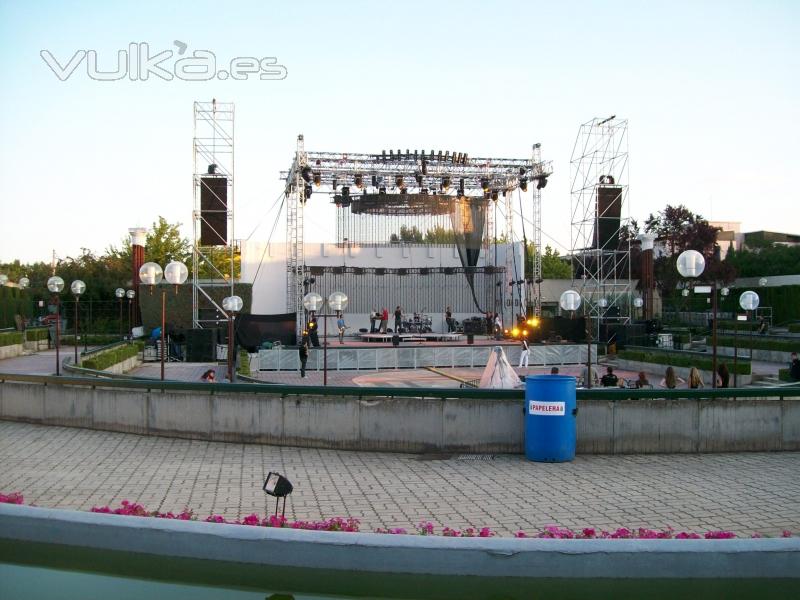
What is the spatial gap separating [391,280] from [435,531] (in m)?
34.6

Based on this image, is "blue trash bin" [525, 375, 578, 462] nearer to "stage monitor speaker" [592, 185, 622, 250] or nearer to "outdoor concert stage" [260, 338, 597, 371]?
"outdoor concert stage" [260, 338, 597, 371]

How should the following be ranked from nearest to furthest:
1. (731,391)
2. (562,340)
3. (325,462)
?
(325,462)
(731,391)
(562,340)

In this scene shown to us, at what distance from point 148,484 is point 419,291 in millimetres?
33348

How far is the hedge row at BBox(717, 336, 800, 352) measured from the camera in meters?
27.6

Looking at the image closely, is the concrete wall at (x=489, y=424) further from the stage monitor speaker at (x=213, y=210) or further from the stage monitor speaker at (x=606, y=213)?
the stage monitor speaker at (x=606, y=213)

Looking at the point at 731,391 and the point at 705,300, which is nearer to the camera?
the point at 731,391

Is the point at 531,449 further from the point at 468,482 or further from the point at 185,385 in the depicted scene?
the point at 185,385

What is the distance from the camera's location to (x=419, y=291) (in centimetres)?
4112

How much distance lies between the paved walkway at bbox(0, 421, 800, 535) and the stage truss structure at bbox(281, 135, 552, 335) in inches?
890

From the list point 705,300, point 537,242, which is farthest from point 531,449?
point 705,300

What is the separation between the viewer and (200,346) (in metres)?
29.0

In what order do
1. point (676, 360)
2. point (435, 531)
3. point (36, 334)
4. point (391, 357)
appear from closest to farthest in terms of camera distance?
point (435, 531) → point (676, 360) → point (391, 357) → point (36, 334)

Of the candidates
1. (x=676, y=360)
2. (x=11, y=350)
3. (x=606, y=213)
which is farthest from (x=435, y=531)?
(x=606, y=213)

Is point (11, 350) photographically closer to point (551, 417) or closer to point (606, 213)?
point (606, 213)
